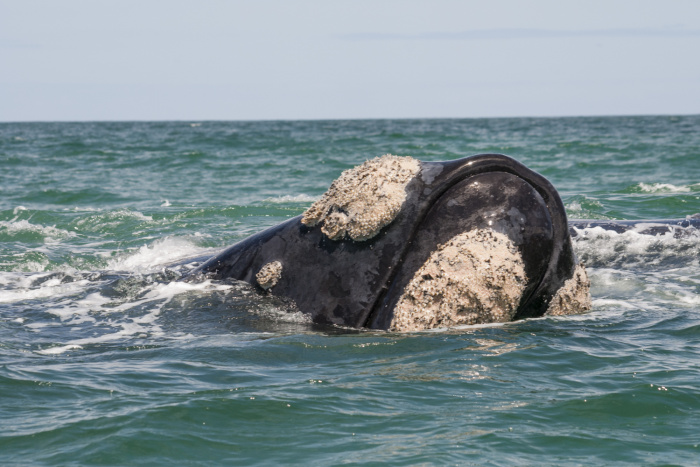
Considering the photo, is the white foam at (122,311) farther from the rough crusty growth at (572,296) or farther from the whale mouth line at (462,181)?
the rough crusty growth at (572,296)

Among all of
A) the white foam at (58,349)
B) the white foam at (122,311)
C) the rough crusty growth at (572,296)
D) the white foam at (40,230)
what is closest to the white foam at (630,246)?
the rough crusty growth at (572,296)

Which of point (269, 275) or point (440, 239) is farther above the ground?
point (440, 239)

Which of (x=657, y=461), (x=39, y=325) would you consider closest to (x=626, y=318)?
(x=657, y=461)

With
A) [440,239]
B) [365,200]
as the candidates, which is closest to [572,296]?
[440,239]

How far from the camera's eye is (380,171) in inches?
194

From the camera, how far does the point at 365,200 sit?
4.79 m

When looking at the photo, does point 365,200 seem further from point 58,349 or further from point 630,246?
point 630,246

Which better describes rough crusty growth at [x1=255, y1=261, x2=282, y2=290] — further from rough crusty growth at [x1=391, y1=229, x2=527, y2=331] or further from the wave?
the wave

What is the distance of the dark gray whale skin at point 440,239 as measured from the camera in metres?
4.73

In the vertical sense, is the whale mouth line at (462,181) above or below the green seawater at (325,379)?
above

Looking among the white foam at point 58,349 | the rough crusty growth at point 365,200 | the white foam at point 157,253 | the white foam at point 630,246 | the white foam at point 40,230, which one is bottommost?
the white foam at point 40,230

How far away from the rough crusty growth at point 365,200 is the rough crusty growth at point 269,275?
31cm

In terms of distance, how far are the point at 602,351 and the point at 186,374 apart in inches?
88.8

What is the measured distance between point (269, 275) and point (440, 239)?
102 centimetres
